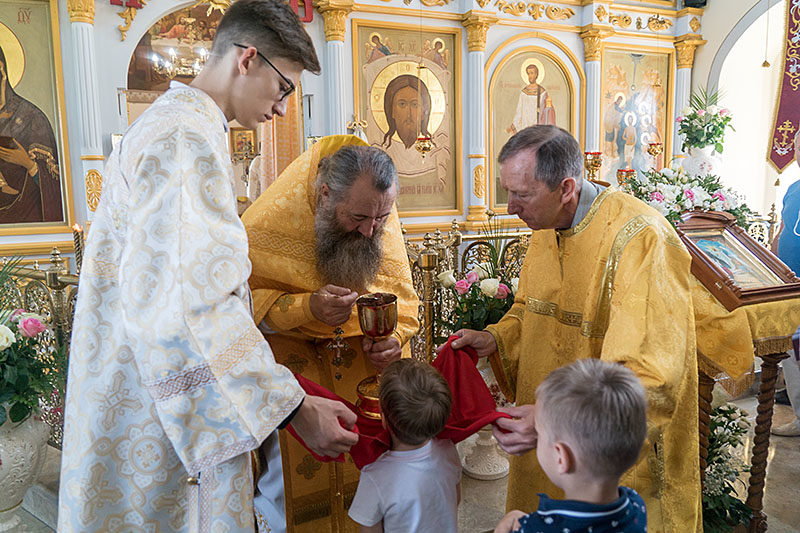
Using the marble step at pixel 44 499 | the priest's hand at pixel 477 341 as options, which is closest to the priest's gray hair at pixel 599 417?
the priest's hand at pixel 477 341

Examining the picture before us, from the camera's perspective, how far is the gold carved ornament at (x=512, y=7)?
9.11m

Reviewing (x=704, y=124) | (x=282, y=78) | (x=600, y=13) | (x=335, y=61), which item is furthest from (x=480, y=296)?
(x=600, y=13)

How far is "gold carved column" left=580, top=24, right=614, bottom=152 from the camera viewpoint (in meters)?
9.70

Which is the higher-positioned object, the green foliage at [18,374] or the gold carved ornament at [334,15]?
the gold carved ornament at [334,15]

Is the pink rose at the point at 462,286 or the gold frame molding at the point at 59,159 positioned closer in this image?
the pink rose at the point at 462,286

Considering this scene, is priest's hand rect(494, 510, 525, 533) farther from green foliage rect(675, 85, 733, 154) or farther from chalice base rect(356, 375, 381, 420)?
green foliage rect(675, 85, 733, 154)

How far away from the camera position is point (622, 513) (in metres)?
1.25

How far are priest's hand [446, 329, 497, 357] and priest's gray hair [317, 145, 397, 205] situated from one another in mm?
608

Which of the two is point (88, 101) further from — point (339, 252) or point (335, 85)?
point (339, 252)

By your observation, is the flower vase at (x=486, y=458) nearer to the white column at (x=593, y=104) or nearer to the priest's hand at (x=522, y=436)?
the priest's hand at (x=522, y=436)

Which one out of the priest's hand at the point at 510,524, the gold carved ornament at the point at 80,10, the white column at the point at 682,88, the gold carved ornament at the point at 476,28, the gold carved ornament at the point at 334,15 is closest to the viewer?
the priest's hand at the point at 510,524

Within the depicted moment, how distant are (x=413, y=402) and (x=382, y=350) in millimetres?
619

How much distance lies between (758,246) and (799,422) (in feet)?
6.19

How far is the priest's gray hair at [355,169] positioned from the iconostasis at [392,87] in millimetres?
4919
